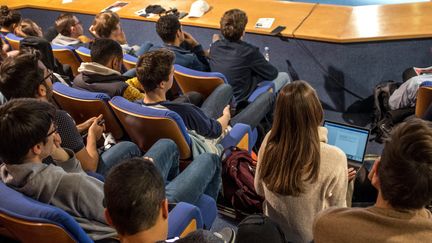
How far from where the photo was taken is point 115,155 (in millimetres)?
1902

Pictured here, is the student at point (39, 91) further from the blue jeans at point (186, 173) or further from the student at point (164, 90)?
the student at point (164, 90)

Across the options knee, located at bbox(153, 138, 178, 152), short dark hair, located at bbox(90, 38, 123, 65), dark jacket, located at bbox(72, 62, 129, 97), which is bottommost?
knee, located at bbox(153, 138, 178, 152)

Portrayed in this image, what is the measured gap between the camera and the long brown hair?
153 cm

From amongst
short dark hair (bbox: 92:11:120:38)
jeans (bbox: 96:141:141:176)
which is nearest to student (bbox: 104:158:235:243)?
jeans (bbox: 96:141:141:176)

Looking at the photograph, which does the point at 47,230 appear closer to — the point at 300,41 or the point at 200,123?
the point at 200,123

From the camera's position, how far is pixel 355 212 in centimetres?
112

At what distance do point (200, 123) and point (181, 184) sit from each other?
47 cm

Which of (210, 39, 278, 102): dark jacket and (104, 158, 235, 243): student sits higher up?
(104, 158, 235, 243): student

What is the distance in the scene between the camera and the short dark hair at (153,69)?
84.0 inches

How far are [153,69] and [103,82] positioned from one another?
1.18 feet

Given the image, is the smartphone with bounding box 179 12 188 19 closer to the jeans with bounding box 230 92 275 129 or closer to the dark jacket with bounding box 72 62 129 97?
the jeans with bounding box 230 92 275 129

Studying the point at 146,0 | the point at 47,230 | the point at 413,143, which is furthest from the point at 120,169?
the point at 146,0

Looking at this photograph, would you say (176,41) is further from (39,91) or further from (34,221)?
(34,221)

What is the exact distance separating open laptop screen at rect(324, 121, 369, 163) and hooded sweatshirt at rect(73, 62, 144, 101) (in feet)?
3.26
